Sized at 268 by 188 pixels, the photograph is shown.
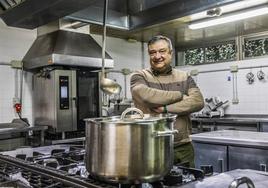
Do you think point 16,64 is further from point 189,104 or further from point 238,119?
point 238,119

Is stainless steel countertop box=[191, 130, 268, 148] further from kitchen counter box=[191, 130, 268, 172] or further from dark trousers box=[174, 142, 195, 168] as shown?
dark trousers box=[174, 142, 195, 168]

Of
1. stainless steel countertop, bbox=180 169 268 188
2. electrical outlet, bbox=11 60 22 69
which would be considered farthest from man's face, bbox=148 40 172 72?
electrical outlet, bbox=11 60 22 69

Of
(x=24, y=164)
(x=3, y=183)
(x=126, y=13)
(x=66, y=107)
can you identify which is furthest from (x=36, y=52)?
(x=3, y=183)

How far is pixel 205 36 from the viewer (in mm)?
5500

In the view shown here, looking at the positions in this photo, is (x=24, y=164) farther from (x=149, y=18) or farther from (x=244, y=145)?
(x=244, y=145)

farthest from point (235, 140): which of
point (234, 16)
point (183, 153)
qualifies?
point (234, 16)

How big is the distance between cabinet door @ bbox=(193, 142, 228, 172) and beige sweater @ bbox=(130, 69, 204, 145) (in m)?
Answer: 1.16

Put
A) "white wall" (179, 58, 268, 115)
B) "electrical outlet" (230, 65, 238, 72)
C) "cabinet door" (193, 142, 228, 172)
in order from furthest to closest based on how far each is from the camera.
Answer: "electrical outlet" (230, 65, 238, 72)
"white wall" (179, 58, 268, 115)
"cabinet door" (193, 142, 228, 172)

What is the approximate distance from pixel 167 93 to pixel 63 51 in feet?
8.07

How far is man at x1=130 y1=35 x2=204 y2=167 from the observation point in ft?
5.46

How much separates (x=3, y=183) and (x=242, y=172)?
968 mm

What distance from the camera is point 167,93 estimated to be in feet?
5.45

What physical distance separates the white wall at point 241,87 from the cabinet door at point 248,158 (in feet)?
8.57

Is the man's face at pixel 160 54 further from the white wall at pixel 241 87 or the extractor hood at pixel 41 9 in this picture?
the white wall at pixel 241 87
